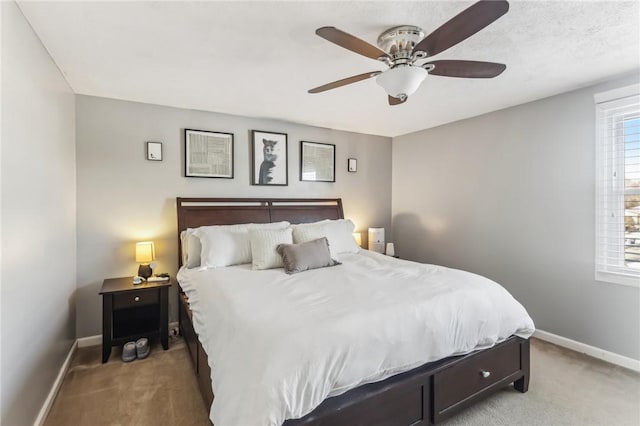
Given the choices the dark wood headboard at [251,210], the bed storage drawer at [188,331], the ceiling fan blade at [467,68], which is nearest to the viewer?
the ceiling fan blade at [467,68]

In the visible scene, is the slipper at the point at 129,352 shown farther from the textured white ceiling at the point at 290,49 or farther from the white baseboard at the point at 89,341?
the textured white ceiling at the point at 290,49

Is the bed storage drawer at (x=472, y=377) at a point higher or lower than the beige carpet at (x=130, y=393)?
higher

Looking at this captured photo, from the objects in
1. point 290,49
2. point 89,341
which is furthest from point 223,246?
point 290,49

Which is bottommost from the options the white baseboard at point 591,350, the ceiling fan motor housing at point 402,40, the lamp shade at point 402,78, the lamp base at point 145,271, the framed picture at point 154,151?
the white baseboard at point 591,350

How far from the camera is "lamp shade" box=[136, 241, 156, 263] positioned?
9.69ft

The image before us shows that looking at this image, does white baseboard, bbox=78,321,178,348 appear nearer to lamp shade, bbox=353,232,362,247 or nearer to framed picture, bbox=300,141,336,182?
framed picture, bbox=300,141,336,182

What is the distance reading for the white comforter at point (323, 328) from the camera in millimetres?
1304

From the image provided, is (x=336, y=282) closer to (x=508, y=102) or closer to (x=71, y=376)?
(x=71, y=376)

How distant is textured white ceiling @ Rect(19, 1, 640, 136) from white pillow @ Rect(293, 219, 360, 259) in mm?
1316

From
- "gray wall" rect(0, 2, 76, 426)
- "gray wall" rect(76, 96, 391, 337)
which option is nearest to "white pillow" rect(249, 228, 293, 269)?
"gray wall" rect(76, 96, 391, 337)

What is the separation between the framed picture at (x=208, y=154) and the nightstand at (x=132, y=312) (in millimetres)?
1248

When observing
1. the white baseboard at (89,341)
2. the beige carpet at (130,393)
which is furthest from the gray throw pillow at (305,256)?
the white baseboard at (89,341)

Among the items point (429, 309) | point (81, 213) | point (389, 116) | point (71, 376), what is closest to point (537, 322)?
point (429, 309)

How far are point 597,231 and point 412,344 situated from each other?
2313 mm
